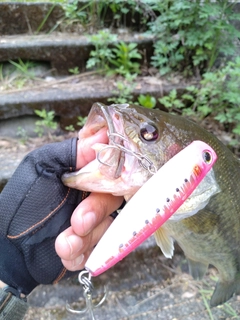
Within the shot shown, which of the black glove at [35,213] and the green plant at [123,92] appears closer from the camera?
the black glove at [35,213]

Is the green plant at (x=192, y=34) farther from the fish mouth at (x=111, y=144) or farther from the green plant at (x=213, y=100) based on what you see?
the fish mouth at (x=111, y=144)

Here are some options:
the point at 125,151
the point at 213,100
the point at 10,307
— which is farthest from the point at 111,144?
the point at 213,100

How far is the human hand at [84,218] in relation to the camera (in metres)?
0.88

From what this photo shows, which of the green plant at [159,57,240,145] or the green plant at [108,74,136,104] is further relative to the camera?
the green plant at [108,74,136,104]

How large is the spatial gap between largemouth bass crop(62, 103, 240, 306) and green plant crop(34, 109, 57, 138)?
121 centimetres

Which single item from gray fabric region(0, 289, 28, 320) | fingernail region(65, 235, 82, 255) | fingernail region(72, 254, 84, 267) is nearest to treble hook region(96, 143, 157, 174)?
fingernail region(65, 235, 82, 255)

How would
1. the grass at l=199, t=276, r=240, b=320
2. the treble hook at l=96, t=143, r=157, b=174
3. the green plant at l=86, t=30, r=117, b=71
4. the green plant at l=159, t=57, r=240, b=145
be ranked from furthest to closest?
the green plant at l=86, t=30, r=117, b=71
the green plant at l=159, t=57, r=240, b=145
the grass at l=199, t=276, r=240, b=320
the treble hook at l=96, t=143, r=157, b=174

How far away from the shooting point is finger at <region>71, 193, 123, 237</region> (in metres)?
0.88

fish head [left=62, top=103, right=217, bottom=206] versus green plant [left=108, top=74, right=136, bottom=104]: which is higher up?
fish head [left=62, top=103, right=217, bottom=206]

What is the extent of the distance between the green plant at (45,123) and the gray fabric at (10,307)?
47.1 inches

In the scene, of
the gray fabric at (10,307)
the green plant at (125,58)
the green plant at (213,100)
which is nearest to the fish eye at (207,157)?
the gray fabric at (10,307)

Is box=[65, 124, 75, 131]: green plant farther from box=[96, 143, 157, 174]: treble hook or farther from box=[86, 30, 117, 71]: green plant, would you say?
box=[96, 143, 157, 174]: treble hook

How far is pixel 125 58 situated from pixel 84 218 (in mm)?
1710

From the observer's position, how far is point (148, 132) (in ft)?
2.84
